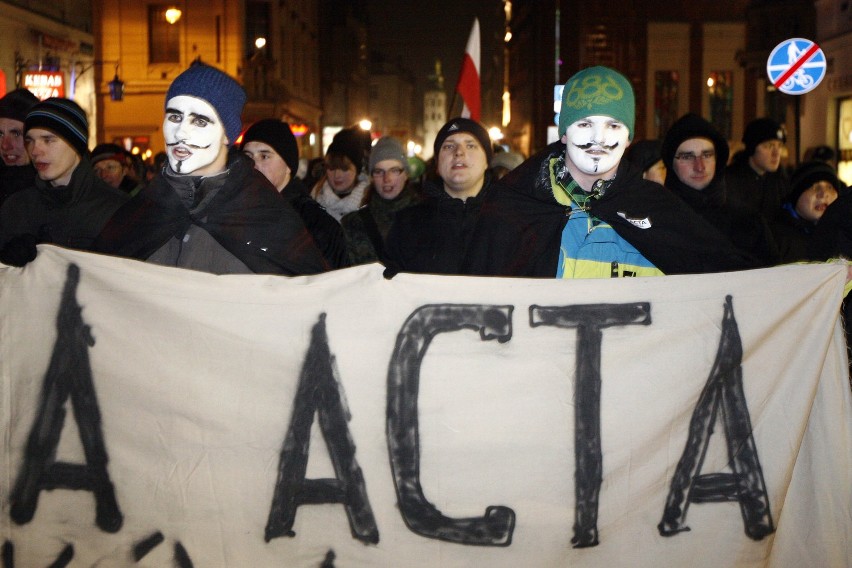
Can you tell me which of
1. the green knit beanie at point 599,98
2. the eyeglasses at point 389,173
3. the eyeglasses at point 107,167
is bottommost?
the eyeglasses at point 389,173

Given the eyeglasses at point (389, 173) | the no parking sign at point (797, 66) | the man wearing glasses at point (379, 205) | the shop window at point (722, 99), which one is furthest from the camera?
the shop window at point (722, 99)

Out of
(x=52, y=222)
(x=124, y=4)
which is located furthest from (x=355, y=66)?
(x=52, y=222)

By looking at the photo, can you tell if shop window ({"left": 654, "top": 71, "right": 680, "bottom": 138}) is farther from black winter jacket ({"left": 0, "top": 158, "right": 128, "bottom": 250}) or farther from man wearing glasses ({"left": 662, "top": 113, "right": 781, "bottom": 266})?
black winter jacket ({"left": 0, "top": 158, "right": 128, "bottom": 250})

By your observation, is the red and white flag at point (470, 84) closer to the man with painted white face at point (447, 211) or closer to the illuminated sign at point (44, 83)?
the man with painted white face at point (447, 211)

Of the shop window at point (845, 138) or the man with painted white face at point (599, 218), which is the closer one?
the man with painted white face at point (599, 218)

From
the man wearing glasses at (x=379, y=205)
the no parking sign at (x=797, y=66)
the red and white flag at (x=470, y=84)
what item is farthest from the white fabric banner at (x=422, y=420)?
the no parking sign at (x=797, y=66)

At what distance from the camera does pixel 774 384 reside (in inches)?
130

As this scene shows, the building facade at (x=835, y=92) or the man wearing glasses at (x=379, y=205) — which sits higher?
the building facade at (x=835, y=92)

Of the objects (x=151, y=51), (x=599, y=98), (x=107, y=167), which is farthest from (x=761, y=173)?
(x=151, y=51)

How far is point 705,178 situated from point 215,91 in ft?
8.89

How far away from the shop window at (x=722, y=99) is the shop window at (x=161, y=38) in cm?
1668

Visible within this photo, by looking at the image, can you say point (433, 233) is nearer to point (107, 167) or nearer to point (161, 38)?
point (107, 167)

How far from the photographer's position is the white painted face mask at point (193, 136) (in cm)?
383

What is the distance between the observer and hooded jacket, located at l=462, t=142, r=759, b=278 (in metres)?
3.70
